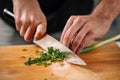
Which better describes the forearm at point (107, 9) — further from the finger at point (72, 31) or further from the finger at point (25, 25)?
the finger at point (25, 25)

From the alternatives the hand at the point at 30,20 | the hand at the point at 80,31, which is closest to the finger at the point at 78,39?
the hand at the point at 80,31

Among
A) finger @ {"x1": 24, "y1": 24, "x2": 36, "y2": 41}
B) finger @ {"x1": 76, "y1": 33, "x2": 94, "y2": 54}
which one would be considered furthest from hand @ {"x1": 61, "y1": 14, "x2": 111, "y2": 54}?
finger @ {"x1": 24, "y1": 24, "x2": 36, "y2": 41}

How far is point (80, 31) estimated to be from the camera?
103 centimetres

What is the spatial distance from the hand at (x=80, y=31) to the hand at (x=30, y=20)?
0.08 m

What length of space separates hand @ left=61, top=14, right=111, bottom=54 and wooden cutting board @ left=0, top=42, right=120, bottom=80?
6 cm

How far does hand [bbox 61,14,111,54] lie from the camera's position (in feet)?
3.34

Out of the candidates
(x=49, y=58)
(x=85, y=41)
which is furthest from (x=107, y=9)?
(x=49, y=58)

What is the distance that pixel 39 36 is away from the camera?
1020 mm

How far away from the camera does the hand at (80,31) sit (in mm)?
1019

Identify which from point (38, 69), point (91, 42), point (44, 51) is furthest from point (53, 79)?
point (91, 42)

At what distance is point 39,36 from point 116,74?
0.94ft

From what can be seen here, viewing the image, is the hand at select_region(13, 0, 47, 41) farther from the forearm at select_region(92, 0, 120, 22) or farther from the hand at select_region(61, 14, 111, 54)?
the forearm at select_region(92, 0, 120, 22)

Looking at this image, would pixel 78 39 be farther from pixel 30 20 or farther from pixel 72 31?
pixel 30 20

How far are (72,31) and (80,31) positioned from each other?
0.11ft
